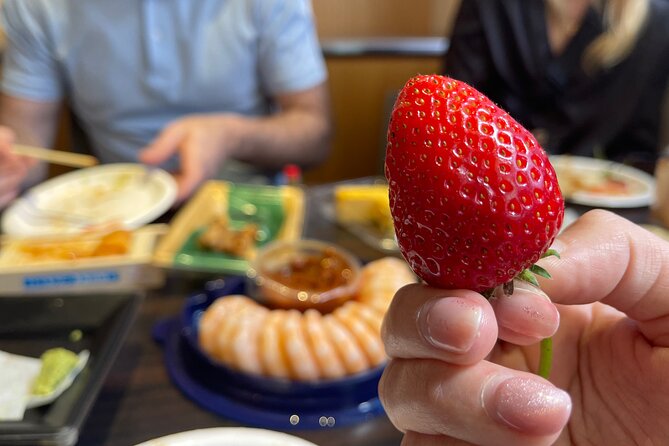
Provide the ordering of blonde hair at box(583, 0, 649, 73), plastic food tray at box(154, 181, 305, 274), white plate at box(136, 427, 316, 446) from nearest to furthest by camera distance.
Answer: white plate at box(136, 427, 316, 446) → plastic food tray at box(154, 181, 305, 274) → blonde hair at box(583, 0, 649, 73)

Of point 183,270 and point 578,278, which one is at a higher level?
point 578,278

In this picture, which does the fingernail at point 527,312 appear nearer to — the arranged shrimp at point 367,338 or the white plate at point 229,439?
the white plate at point 229,439

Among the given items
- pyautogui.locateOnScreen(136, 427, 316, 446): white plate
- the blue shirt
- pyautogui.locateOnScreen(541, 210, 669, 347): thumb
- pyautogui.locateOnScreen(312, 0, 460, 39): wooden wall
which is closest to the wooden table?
pyautogui.locateOnScreen(136, 427, 316, 446): white plate

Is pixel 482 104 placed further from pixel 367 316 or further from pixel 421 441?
pixel 367 316

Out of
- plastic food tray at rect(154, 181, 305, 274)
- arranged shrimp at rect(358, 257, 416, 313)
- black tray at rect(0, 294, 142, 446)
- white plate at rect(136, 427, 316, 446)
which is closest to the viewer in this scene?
white plate at rect(136, 427, 316, 446)

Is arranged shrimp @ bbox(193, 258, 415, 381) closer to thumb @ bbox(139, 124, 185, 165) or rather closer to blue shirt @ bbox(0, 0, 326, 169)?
thumb @ bbox(139, 124, 185, 165)

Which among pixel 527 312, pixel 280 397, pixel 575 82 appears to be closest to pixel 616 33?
pixel 575 82

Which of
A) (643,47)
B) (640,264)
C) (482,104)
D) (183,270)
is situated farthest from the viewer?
(643,47)

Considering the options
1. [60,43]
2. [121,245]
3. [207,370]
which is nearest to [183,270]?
[121,245]
